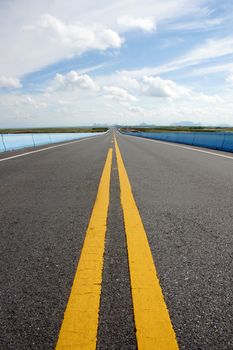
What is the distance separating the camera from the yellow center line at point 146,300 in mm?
1263

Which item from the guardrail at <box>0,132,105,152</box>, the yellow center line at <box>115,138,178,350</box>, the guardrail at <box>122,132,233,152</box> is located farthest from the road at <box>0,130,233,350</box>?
the guardrail at <box>0,132,105,152</box>

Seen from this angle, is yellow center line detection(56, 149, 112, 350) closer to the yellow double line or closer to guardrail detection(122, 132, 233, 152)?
the yellow double line

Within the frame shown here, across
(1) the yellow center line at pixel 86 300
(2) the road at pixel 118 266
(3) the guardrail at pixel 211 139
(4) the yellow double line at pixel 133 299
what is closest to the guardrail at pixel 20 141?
(2) the road at pixel 118 266

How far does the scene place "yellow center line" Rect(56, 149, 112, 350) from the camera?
4.16ft

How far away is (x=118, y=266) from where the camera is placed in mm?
1929

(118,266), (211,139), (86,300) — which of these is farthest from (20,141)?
(86,300)

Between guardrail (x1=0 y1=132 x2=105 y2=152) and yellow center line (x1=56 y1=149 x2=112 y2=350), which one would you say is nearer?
yellow center line (x1=56 y1=149 x2=112 y2=350)

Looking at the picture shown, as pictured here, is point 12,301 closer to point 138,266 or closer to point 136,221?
point 138,266

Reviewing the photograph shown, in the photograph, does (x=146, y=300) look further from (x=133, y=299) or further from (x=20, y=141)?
(x=20, y=141)

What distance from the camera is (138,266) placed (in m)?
1.93

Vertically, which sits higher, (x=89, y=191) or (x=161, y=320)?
(x=161, y=320)

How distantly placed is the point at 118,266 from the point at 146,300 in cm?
42

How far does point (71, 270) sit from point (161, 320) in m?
0.77

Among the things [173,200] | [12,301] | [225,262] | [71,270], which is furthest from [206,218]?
[12,301]
